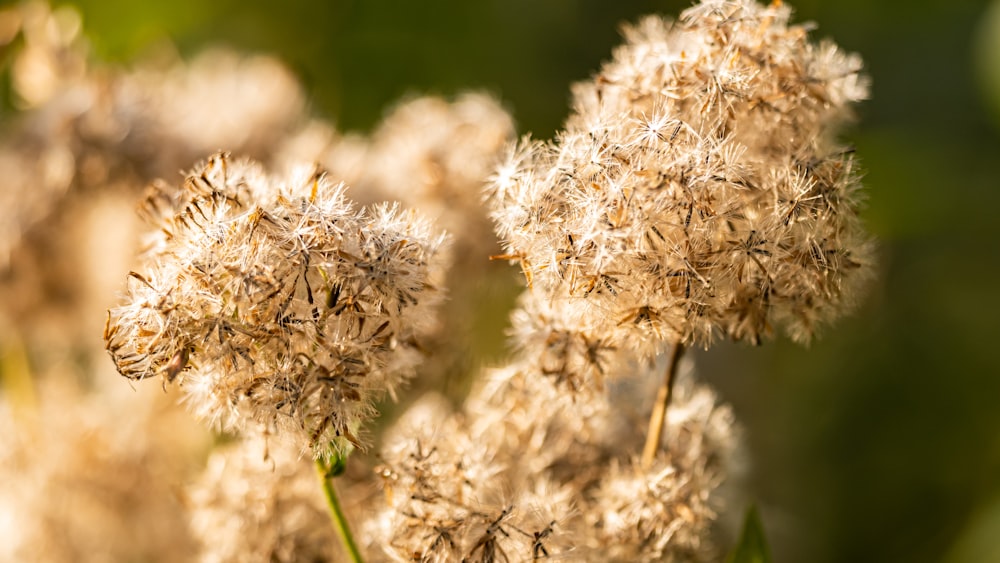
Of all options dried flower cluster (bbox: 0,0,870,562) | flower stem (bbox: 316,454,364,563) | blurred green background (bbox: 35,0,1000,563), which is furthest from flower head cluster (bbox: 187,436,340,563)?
blurred green background (bbox: 35,0,1000,563)

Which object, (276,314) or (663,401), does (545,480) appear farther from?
(276,314)

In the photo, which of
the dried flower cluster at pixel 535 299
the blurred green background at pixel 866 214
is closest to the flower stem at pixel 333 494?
the dried flower cluster at pixel 535 299

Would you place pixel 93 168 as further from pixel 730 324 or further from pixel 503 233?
pixel 730 324

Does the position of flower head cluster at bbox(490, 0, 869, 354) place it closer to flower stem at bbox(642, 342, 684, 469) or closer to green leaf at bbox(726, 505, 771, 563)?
flower stem at bbox(642, 342, 684, 469)

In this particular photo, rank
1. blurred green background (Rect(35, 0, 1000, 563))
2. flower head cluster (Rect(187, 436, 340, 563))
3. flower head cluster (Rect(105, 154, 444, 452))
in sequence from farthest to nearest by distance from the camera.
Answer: blurred green background (Rect(35, 0, 1000, 563)), flower head cluster (Rect(187, 436, 340, 563)), flower head cluster (Rect(105, 154, 444, 452))

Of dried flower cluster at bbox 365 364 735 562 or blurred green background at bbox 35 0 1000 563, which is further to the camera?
blurred green background at bbox 35 0 1000 563

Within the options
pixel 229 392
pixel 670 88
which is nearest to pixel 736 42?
pixel 670 88
